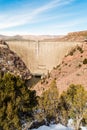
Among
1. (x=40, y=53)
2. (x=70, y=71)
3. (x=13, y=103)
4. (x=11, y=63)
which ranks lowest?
(x=70, y=71)

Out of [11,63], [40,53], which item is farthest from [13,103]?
[11,63]

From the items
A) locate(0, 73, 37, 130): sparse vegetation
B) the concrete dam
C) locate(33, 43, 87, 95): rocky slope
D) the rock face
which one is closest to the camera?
locate(0, 73, 37, 130): sparse vegetation

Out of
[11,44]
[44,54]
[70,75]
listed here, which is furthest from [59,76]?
[11,44]

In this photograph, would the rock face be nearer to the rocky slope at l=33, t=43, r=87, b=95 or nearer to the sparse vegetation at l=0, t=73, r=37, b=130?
the rocky slope at l=33, t=43, r=87, b=95

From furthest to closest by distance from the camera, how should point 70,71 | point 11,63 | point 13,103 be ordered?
point 11,63 → point 70,71 → point 13,103

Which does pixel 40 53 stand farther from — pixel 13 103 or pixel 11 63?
pixel 13 103

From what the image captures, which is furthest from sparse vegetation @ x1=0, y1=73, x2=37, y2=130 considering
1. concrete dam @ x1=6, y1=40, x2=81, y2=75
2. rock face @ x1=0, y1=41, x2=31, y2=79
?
rock face @ x1=0, y1=41, x2=31, y2=79
